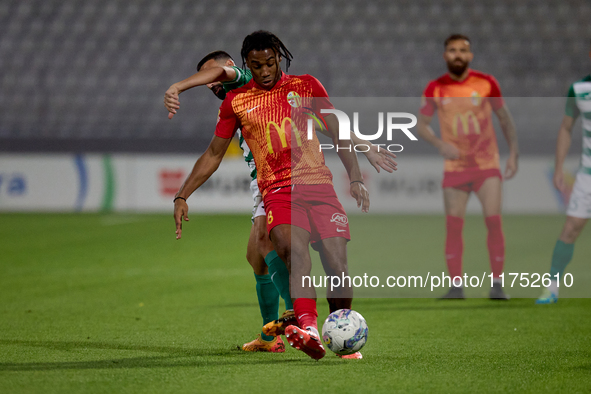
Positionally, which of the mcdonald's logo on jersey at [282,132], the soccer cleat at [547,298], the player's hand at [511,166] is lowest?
the soccer cleat at [547,298]

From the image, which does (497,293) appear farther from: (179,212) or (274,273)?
(179,212)

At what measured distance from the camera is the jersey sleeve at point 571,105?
5801mm

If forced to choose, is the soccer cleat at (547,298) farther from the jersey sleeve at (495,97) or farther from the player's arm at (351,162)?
the player's arm at (351,162)

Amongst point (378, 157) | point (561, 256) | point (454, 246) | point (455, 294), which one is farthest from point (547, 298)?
point (378, 157)

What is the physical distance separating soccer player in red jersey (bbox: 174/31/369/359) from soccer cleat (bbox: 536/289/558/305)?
2.52m

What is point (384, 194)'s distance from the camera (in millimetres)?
10180

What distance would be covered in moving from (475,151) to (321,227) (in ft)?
8.81

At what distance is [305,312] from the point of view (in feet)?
12.4

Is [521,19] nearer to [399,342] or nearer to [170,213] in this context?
[170,213]

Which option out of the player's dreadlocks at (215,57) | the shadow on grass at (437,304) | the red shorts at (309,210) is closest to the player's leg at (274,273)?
the red shorts at (309,210)

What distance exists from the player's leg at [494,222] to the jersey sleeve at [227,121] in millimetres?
2821

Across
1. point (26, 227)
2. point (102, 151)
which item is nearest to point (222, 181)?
point (102, 151)

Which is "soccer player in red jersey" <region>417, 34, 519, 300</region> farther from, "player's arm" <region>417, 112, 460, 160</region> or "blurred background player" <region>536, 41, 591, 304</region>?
"blurred background player" <region>536, 41, 591, 304</region>

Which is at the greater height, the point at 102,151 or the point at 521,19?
the point at 521,19
